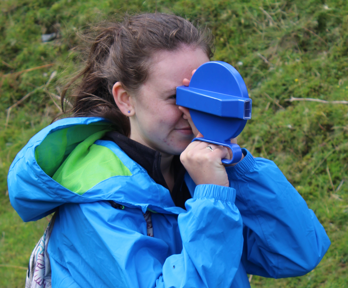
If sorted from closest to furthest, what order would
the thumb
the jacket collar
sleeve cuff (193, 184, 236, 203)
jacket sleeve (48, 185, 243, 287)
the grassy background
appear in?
1. jacket sleeve (48, 185, 243, 287)
2. sleeve cuff (193, 184, 236, 203)
3. the thumb
4. the jacket collar
5. the grassy background

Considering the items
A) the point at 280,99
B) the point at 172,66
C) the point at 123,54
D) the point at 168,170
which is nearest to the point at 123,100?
the point at 123,54

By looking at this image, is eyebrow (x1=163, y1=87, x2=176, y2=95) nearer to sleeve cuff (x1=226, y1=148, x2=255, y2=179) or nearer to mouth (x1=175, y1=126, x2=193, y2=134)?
mouth (x1=175, y1=126, x2=193, y2=134)

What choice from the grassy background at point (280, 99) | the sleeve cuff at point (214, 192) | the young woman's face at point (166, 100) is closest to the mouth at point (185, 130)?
the young woman's face at point (166, 100)

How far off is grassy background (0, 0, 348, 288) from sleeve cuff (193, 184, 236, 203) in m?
1.39

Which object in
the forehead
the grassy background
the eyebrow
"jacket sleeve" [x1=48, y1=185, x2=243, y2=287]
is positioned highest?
the forehead

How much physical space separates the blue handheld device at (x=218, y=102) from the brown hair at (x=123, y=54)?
28 cm

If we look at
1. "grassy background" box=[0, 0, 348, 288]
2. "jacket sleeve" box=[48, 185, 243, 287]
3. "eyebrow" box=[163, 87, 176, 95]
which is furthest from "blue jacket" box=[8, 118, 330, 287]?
"grassy background" box=[0, 0, 348, 288]

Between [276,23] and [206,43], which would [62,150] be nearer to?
[206,43]

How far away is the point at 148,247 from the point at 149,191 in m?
0.24

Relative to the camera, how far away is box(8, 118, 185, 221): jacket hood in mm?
1523

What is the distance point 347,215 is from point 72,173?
89.4 inches

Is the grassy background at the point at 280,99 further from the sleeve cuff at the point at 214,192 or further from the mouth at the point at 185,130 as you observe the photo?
the sleeve cuff at the point at 214,192

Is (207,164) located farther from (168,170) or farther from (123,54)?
(123,54)

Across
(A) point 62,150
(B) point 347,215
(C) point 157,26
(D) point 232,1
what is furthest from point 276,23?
(A) point 62,150
